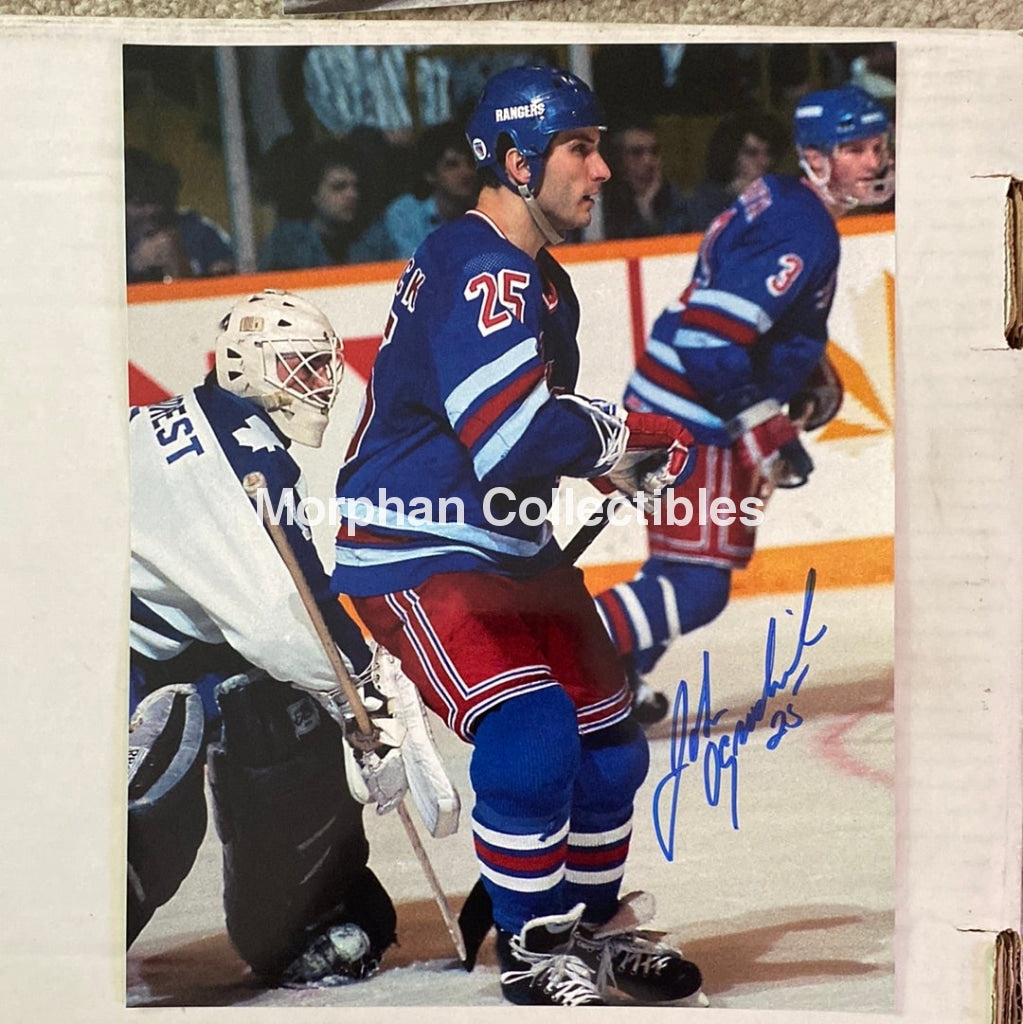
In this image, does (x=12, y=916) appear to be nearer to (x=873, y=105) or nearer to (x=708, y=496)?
(x=708, y=496)

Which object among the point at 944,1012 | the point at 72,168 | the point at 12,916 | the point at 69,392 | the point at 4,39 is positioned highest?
the point at 4,39

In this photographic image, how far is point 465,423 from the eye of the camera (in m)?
1.27

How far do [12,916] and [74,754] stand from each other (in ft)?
A: 0.58

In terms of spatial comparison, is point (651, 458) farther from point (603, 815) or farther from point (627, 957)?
point (627, 957)

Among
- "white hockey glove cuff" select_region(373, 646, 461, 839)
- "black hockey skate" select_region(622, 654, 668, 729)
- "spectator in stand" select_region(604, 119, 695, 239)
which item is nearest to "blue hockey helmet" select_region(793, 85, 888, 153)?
"spectator in stand" select_region(604, 119, 695, 239)

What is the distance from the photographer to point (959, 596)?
1292mm

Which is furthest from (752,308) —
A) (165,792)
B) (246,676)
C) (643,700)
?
(165,792)

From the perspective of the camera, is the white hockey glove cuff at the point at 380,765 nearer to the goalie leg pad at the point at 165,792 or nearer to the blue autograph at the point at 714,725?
the goalie leg pad at the point at 165,792

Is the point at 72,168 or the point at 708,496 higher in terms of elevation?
the point at 72,168

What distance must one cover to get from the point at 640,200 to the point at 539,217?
10 centimetres

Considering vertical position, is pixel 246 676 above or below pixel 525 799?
above

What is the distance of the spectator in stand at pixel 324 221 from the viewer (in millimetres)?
1282

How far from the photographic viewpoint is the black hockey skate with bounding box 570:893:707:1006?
130 cm

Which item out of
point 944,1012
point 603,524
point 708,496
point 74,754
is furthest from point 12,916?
point 944,1012
